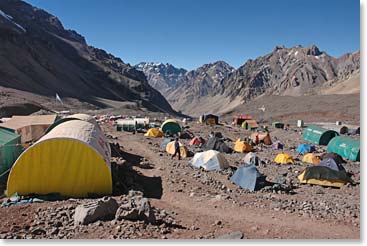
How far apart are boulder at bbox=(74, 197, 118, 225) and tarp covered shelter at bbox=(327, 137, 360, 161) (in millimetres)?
22793

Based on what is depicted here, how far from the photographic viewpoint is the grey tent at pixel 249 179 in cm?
1609

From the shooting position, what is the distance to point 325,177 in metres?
17.6

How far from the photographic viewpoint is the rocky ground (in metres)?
8.49

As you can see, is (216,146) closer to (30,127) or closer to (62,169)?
(30,127)

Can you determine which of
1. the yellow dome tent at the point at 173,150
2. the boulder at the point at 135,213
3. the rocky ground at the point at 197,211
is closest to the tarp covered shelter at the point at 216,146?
the yellow dome tent at the point at 173,150

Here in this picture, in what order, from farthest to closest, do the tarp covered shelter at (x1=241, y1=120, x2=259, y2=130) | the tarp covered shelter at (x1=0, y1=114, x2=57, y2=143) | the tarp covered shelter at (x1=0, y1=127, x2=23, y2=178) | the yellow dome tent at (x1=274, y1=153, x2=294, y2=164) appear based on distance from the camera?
1. the tarp covered shelter at (x1=241, y1=120, x2=259, y2=130)
2. the yellow dome tent at (x1=274, y1=153, x2=294, y2=164)
3. the tarp covered shelter at (x1=0, y1=114, x2=57, y2=143)
4. the tarp covered shelter at (x1=0, y1=127, x2=23, y2=178)

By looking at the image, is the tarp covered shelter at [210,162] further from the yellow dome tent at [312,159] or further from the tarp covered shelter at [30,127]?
the tarp covered shelter at [30,127]

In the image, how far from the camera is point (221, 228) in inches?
371

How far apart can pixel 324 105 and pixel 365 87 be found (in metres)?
83.4

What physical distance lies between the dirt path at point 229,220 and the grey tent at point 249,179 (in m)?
2.14

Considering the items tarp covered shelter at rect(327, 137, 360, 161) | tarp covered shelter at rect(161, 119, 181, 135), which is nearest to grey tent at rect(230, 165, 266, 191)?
tarp covered shelter at rect(327, 137, 360, 161)

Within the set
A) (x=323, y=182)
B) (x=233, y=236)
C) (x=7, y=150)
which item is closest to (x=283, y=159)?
(x=323, y=182)

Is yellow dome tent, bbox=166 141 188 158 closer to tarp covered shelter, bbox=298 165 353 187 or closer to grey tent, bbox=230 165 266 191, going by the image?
grey tent, bbox=230 165 266 191

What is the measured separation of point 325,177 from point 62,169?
488 inches
